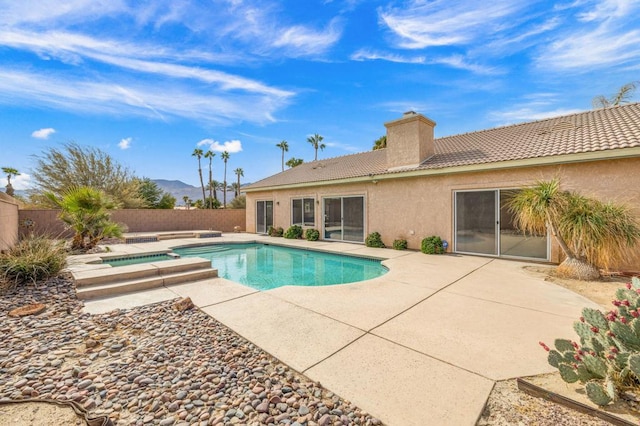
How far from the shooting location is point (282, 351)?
301cm

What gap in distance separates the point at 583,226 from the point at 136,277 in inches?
399

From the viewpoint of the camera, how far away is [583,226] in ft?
19.7

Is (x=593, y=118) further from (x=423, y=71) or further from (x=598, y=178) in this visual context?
(x=423, y=71)

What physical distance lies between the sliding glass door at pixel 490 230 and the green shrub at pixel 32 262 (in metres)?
11.5

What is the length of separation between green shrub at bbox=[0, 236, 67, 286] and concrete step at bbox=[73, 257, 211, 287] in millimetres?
506

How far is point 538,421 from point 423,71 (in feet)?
44.5

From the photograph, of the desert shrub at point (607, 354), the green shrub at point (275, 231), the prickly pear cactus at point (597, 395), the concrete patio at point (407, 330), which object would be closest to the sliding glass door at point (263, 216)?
the green shrub at point (275, 231)

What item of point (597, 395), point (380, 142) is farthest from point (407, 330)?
point (380, 142)

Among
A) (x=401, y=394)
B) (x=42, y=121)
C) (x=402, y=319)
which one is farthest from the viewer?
(x=42, y=121)

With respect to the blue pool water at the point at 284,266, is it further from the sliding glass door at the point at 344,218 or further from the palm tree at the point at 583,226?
the palm tree at the point at 583,226

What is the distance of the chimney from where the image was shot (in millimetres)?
10891

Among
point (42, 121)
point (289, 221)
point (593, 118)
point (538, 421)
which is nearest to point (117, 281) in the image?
point (538, 421)

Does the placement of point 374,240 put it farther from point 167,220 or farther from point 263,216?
point 167,220

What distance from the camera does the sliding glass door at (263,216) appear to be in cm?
1705
